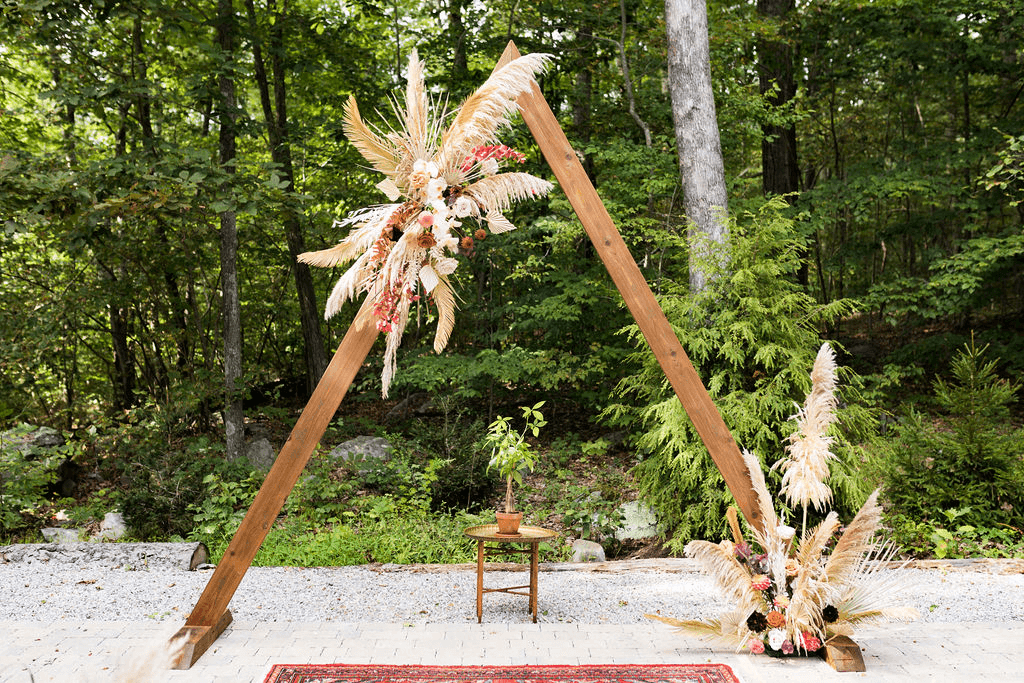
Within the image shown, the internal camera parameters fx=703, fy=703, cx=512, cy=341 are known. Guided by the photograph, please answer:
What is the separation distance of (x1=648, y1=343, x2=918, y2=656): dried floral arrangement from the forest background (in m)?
2.25

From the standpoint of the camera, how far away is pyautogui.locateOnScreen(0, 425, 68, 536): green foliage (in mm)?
6668

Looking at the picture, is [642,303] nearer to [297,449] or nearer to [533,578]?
[533,578]

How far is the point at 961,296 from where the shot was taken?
902 centimetres

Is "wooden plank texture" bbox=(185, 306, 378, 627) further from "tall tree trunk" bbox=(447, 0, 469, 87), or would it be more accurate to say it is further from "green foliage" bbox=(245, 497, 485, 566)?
"tall tree trunk" bbox=(447, 0, 469, 87)

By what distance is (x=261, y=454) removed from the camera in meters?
8.78

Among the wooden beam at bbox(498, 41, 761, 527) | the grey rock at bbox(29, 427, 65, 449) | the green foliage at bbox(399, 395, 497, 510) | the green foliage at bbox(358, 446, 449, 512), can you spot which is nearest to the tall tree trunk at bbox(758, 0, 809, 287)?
the green foliage at bbox(399, 395, 497, 510)

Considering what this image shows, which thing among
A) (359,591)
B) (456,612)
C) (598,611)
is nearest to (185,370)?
(359,591)

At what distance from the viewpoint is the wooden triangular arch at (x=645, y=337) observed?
3.87 metres

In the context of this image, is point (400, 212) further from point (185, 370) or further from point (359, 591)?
point (185, 370)

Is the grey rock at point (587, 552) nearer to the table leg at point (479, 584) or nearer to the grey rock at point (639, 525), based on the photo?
the grey rock at point (639, 525)

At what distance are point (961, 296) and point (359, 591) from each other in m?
8.23

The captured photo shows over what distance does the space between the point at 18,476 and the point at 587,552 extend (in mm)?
5471

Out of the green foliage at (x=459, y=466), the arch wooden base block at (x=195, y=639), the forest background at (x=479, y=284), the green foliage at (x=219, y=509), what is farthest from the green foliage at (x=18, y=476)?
the arch wooden base block at (x=195, y=639)

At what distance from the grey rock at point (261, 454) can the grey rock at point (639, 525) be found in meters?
4.32
